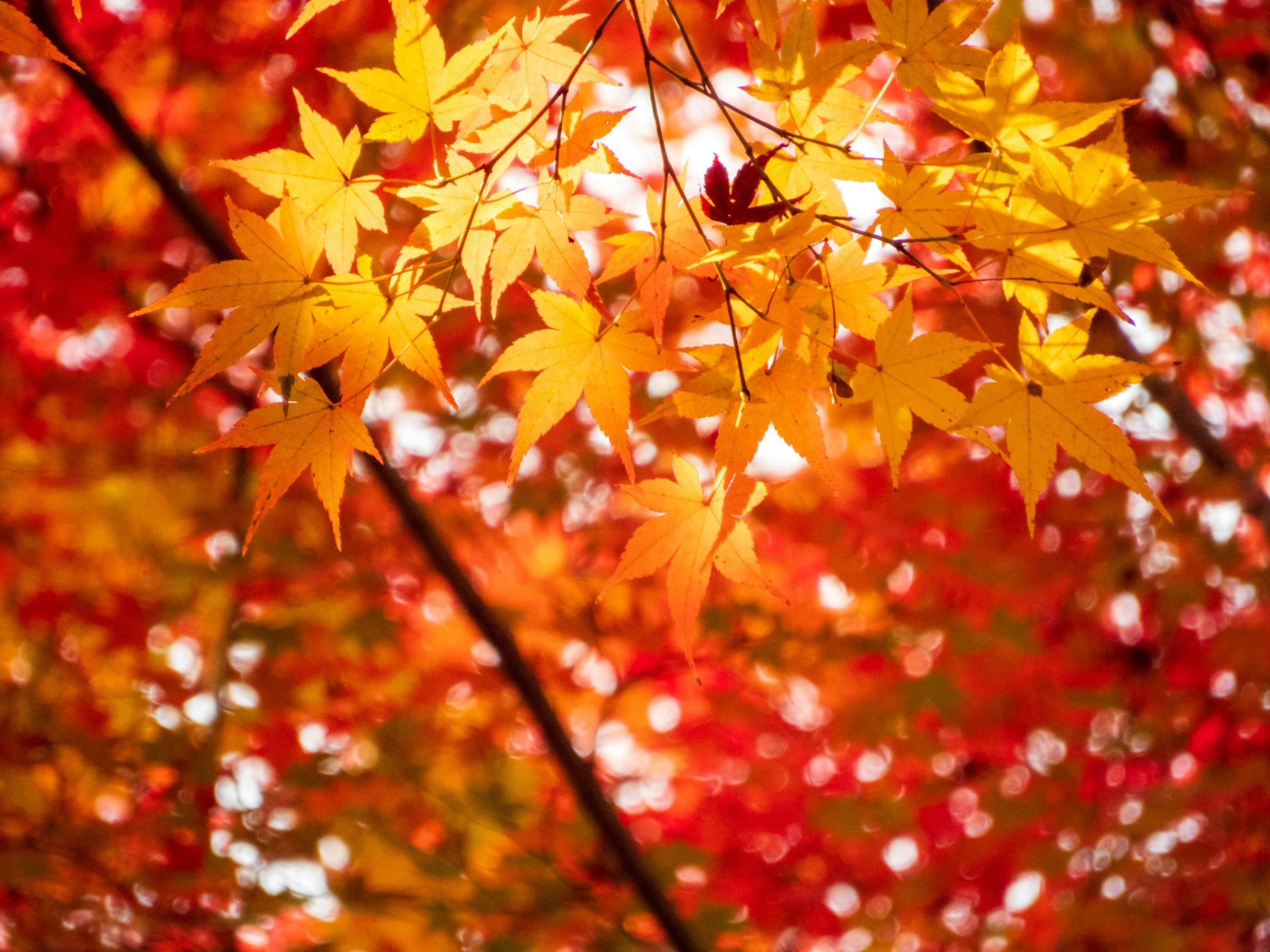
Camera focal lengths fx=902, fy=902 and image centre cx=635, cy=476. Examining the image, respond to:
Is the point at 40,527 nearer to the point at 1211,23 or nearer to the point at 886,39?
the point at 886,39

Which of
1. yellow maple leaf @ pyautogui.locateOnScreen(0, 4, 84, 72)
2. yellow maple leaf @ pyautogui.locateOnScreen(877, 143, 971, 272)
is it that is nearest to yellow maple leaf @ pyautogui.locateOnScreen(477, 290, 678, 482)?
yellow maple leaf @ pyautogui.locateOnScreen(877, 143, 971, 272)

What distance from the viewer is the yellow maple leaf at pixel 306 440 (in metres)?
1.13

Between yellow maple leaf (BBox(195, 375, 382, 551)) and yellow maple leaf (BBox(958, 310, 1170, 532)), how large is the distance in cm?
80

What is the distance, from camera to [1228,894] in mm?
3873

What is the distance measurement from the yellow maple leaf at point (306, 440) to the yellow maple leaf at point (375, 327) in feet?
0.12

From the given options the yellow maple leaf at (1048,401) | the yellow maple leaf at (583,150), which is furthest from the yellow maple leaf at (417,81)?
the yellow maple leaf at (1048,401)

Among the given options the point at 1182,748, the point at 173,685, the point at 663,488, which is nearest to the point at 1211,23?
the point at 1182,748

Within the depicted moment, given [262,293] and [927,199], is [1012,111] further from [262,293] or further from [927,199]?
[262,293]

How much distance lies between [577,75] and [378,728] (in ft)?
8.98

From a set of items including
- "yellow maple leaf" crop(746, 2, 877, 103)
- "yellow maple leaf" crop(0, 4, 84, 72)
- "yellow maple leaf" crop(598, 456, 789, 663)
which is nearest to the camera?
"yellow maple leaf" crop(0, 4, 84, 72)

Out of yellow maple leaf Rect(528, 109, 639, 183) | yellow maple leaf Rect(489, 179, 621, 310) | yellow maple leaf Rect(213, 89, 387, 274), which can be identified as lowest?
yellow maple leaf Rect(489, 179, 621, 310)

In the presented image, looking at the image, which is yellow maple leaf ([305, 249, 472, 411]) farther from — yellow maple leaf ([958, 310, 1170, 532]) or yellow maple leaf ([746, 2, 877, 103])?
yellow maple leaf ([958, 310, 1170, 532])

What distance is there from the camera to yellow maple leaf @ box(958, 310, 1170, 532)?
3.71 feet

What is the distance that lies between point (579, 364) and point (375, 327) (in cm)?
28
